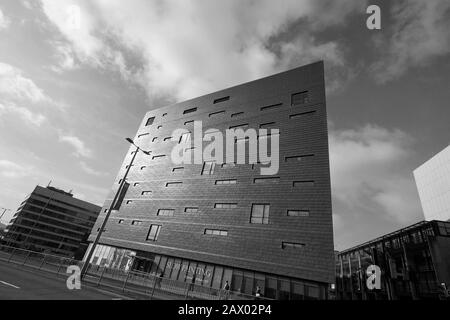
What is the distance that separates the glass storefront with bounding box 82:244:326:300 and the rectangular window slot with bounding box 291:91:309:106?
73.1 feet

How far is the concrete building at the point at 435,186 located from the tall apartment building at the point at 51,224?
4139 inches

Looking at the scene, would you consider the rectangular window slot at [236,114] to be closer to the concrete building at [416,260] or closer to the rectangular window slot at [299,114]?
the rectangular window slot at [299,114]

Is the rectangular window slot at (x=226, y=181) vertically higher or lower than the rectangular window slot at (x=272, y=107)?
lower

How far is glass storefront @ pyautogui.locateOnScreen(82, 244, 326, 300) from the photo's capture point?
2128 cm

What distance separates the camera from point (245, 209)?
27641 mm

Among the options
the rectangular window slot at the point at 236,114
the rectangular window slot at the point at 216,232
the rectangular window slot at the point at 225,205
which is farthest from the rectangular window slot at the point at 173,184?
the rectangular window slot at the point at 236,114

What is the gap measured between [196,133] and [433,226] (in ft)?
122

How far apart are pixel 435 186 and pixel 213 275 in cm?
6410

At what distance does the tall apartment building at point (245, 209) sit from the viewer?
22.7 meters

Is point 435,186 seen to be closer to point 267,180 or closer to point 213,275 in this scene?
point 267,180

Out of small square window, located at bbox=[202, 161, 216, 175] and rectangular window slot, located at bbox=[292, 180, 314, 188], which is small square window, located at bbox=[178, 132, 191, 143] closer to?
small square window, located at bbox=[202, 161, 216, 175]
